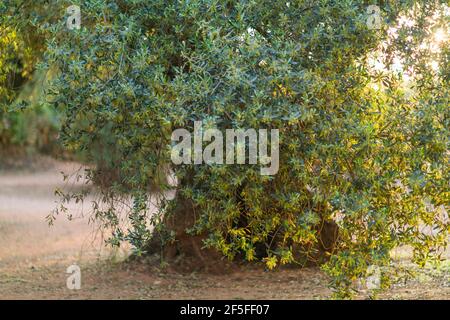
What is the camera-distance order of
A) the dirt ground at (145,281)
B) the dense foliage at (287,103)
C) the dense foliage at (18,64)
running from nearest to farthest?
the dense foliage at (287,103) < the dense foliage at (18,64) < the dirt ground at (145,281)

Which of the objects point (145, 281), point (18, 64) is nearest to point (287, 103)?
point (145, 281)

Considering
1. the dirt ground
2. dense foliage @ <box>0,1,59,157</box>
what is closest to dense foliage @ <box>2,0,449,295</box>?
dense foliage @ <box>0,1,59,157</box>

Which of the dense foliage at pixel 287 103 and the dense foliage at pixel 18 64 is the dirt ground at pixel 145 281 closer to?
the dense foliage at pixel 287 103

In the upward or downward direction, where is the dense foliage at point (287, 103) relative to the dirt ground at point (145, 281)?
upward

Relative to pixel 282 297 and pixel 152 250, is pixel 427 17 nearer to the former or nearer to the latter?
pixel 282 297

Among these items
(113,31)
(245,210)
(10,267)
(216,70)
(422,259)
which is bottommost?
(10,267)

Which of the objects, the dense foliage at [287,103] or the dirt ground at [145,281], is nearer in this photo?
the dense foliage at [287,103]

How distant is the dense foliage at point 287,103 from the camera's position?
16.9 feet

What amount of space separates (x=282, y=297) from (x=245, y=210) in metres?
2.19

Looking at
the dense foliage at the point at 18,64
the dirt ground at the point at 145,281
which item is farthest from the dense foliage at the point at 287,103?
the dirt ground at the point at 145,281

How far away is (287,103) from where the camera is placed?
5074mm

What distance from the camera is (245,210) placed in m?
6.09
